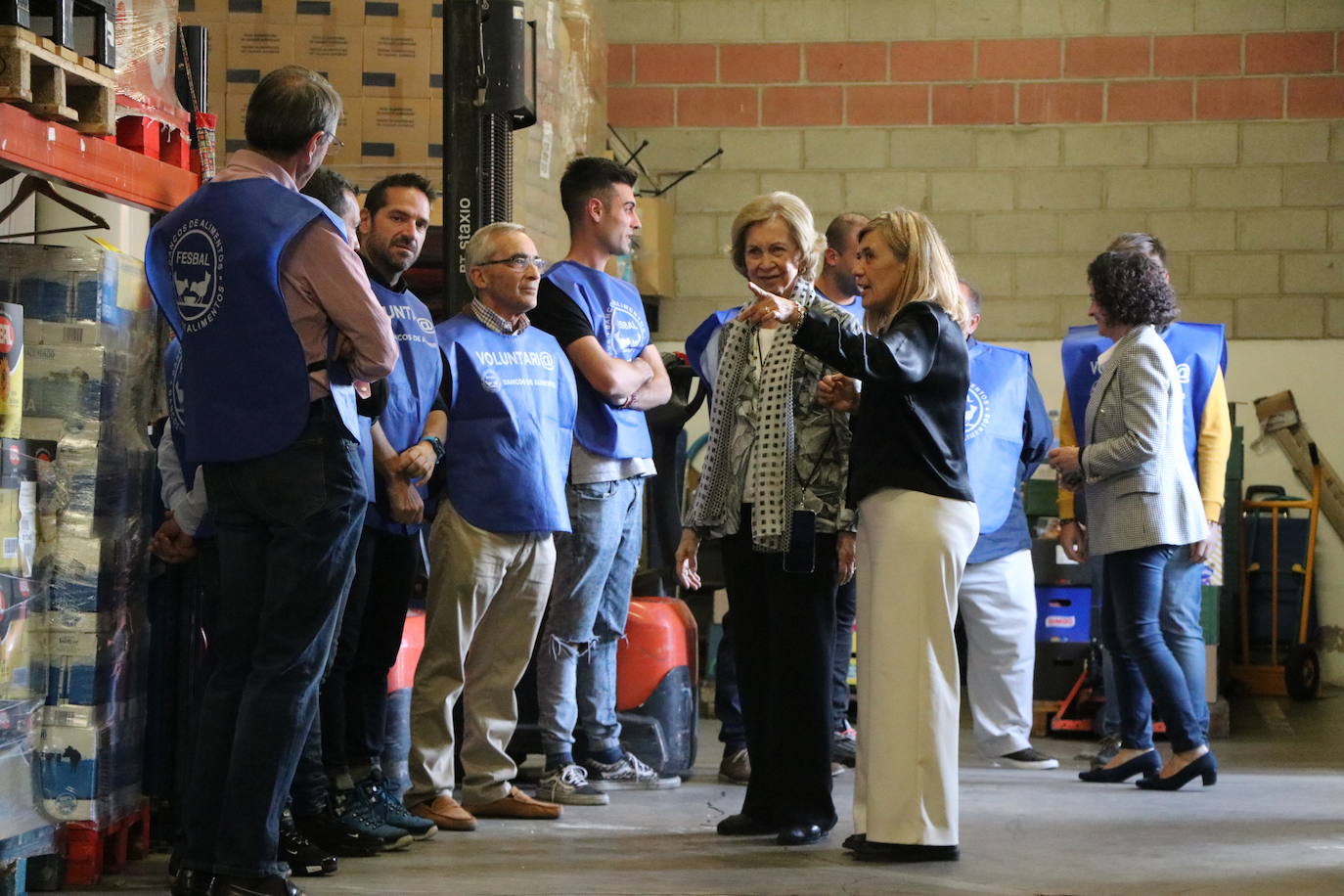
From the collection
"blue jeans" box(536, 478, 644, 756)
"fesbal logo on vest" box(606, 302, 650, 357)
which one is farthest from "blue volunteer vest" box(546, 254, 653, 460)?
"blue jeans" box(536, 478, 644, 756)

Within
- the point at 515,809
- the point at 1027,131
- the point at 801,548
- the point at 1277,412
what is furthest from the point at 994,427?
the point at 1027,131

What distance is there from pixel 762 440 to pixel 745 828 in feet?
2.94

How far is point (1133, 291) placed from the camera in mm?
4676

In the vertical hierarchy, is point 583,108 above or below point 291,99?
above

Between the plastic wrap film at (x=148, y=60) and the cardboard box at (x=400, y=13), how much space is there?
1.97 meters

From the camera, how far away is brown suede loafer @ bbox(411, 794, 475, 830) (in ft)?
12.4

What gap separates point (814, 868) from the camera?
3396mm

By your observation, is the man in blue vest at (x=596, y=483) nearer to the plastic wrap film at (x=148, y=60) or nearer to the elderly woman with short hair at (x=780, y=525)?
the elderly woman with short hair at (x=780, y=525)

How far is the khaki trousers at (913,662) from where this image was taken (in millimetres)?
3332

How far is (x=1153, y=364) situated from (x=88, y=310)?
9.33 ft

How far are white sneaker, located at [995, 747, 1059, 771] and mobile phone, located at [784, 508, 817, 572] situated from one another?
1879 mm

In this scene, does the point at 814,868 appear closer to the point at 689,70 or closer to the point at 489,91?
the point at 489,91

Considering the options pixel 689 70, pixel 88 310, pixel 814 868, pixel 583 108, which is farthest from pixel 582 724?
pixel 689 70

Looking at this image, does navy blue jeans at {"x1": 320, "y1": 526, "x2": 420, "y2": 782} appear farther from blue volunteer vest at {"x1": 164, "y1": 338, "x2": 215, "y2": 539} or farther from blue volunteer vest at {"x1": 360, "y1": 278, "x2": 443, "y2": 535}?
blue volunteer vest at {"x1": 164, "y1": 338, "x2": 215, "y2": 539}
